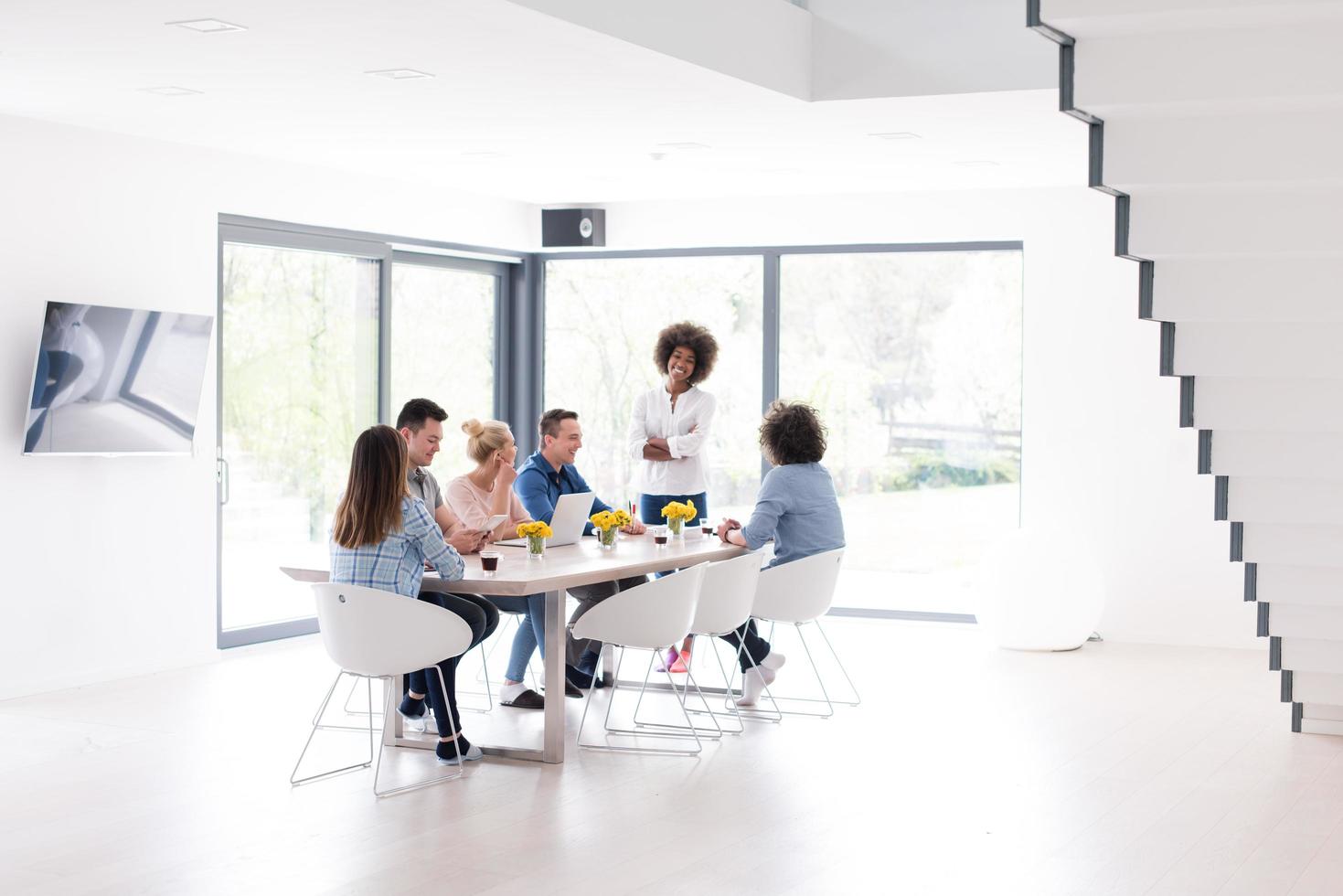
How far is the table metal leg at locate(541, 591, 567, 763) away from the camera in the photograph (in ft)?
19.0

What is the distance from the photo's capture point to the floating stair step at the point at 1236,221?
4.50 metres

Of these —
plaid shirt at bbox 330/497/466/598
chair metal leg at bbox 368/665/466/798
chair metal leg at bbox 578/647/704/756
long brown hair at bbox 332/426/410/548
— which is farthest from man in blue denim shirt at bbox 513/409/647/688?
long brown hair at bbox 332/426/410/548

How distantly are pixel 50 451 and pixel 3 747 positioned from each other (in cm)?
→ 159

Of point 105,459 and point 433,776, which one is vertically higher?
point 105,459

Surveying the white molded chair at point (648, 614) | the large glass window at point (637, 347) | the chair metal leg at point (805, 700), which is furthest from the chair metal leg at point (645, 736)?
the large glass window at point (637, 347)

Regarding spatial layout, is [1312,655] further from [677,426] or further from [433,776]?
[433,776]

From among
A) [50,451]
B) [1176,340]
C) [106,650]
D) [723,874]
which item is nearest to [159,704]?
[106,650]

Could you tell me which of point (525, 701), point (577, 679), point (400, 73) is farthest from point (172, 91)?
point (577, 679)

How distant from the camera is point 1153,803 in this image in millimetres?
5336

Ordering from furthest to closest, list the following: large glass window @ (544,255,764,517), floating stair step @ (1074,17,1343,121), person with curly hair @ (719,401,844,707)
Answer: large glass window @ (544,255,764,517)
person with curly hair @ (719,401,844,707)
floating stair step @ (1074,17,1343,121)

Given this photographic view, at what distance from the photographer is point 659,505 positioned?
8.12m

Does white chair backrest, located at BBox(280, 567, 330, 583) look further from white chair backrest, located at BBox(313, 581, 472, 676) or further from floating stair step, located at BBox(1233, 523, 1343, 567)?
floating stair step, located at BBox(1233, 523, 1343, 567)

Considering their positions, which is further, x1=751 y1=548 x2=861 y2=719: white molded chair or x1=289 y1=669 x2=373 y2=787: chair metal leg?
x1=751 y1=548 x2=861 y2=719: white molded chair

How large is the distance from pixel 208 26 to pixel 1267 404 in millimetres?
3862
